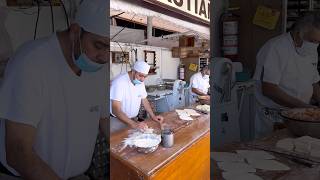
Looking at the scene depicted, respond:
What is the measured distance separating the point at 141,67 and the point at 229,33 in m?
0.30

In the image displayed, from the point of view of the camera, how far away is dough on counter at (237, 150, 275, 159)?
0.87 m

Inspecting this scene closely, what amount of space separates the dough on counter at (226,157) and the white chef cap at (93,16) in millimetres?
498

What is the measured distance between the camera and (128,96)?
3.43 ft

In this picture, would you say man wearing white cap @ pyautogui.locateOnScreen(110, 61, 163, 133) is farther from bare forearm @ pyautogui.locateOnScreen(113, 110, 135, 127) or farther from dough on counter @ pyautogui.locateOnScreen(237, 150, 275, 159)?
dough on counter @ pyautogui.locateOnScreen(237, 150, 275, 159)

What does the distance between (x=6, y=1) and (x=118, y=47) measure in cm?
34

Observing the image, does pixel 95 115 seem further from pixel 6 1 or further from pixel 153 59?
pixel 153 59

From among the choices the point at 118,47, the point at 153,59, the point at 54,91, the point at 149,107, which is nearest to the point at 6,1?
the point at 54,91

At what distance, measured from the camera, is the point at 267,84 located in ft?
3.55

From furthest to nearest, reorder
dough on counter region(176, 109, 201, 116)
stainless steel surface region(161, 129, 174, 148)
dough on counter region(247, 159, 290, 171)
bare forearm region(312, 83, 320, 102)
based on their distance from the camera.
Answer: dough on counter region(176, 109, 201, 116) → stainless steel surface region(161, 129, 174, 148) → bare forearm region(312, 83, 320, 102) → dough on counter region(247, 159, 290, 171)

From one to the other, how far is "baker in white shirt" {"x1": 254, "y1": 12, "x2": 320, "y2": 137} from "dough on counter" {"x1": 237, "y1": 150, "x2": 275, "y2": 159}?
159mm

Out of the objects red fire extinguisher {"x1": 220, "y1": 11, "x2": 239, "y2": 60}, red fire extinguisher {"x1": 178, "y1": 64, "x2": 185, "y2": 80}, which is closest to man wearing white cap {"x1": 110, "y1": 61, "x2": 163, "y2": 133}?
red fire extinguisher {"x1": 178, "y1": 64, "x2": 185, "y2": 80}

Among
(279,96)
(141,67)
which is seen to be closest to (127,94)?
(141,67)

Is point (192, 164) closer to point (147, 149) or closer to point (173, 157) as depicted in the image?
point (173, 157)

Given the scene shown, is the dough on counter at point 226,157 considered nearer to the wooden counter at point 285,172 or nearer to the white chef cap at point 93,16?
the wooden counter at point 285,172
